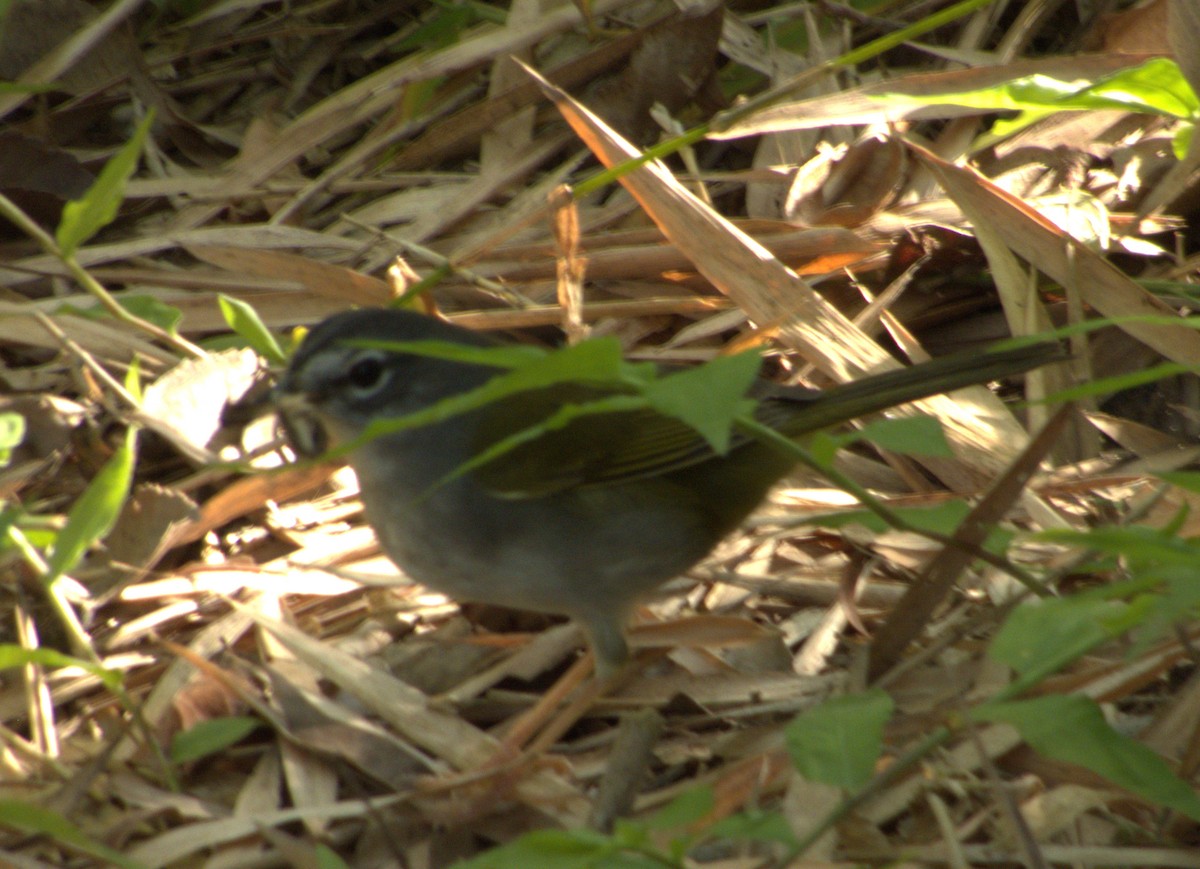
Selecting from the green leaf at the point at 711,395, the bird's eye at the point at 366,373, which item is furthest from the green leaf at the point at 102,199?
the green leaf at the point at 711,395

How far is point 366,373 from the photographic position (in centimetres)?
328

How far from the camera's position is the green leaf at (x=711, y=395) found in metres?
1.77

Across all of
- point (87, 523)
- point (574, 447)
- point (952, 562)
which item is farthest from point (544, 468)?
point (87, 523)

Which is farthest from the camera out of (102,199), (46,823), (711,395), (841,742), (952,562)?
(952,562)

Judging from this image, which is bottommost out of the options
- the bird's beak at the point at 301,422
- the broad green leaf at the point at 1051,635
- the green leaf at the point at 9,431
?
the broad green leaf at the point at 1051,635

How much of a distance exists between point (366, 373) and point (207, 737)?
965mm

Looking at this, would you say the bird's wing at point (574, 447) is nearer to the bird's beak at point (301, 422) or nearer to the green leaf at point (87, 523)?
the bird's beak at point (301, 422)

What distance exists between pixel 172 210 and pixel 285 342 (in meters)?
0.95

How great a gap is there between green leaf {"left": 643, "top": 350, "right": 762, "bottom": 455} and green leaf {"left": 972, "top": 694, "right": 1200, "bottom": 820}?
66 centimetres

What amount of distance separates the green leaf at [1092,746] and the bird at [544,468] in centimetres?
136

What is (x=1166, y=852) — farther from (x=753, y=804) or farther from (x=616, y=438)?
(x=616, y=438)

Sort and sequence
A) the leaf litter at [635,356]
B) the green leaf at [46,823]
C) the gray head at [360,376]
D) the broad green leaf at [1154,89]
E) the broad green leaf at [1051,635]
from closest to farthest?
1. the broad green leaf at [1051,635]
2. the green leaf at [46,823]
3. the leaf litter at [635,356]
4. the broad green leaf at [1154,89]
5. the gray head at [360,376]

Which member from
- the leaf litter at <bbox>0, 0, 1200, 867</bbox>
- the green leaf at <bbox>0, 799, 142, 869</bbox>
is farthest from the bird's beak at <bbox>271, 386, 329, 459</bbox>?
the green leaf at <bbox>0, 799, 142, 869</bbox>

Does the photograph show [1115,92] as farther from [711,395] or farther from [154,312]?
[154,312]
